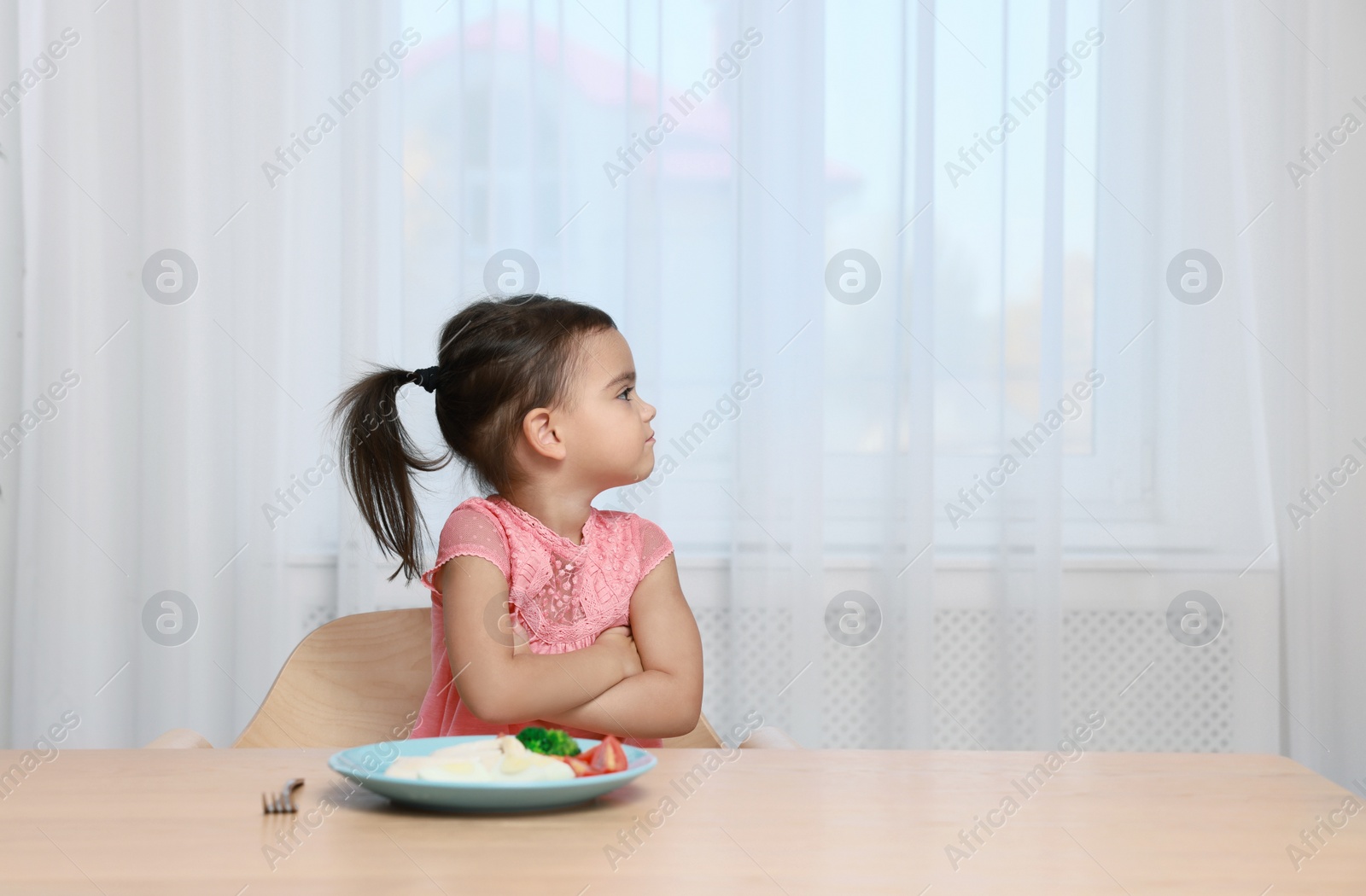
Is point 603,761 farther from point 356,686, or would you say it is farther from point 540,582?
point 356,686

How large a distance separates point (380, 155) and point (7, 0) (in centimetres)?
73

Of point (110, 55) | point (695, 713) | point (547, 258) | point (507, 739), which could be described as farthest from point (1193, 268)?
point (110, 55)

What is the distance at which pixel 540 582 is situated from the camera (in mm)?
1322

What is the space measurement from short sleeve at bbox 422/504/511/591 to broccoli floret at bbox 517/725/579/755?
42 cm

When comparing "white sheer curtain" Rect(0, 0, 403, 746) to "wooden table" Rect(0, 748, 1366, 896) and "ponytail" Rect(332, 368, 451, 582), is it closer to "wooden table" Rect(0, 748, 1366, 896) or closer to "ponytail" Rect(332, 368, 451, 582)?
"ponytail" Rect(332, 368, 451, 582)

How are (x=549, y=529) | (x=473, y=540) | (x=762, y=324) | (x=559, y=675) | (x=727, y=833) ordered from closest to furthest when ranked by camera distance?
1. (x=727, y=833)
2. (x=559, y=675)
3. (x=473, y=540)
4. (x=549, y=529)
5. (x=762, y=324)

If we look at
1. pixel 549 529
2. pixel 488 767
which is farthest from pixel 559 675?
pixel 488 767

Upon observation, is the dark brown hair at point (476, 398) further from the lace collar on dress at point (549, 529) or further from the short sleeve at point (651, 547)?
the short sleeve at point (651, 547)

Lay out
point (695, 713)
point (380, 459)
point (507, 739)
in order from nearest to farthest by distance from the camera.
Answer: point (507, 739) → point (695, 713) → point (380, 459)

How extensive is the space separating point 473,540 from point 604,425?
0.20 meters

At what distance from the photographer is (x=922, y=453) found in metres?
2.05

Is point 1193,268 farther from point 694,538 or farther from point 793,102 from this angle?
point 694,538

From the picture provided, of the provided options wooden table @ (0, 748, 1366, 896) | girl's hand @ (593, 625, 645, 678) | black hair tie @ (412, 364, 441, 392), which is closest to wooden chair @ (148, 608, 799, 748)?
girl's hand @ (593, 625, 645, 678)

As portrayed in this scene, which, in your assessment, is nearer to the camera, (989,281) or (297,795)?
(297,795)
